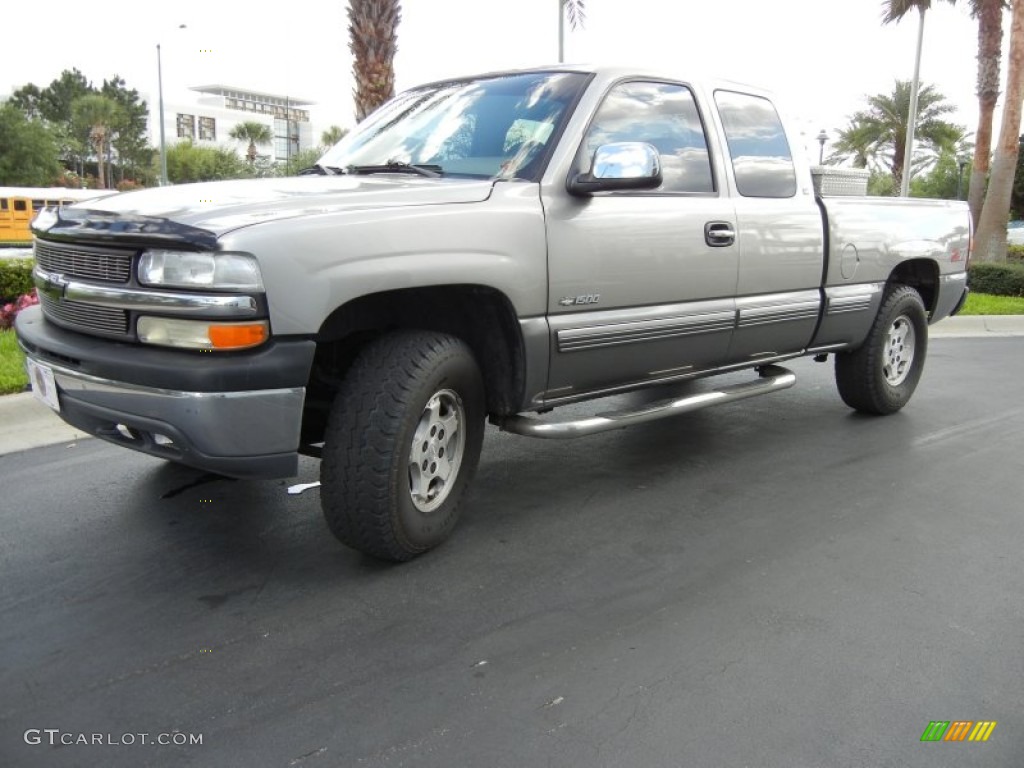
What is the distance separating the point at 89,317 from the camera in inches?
126

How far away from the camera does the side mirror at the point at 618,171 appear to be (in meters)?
3.70

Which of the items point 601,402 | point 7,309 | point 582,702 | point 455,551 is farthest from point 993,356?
point 7,309

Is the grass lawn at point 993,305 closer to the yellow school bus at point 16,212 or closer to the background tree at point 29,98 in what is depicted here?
the yellow school bus at point 16,212

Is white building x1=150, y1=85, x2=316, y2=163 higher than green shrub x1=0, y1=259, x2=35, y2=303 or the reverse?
higher

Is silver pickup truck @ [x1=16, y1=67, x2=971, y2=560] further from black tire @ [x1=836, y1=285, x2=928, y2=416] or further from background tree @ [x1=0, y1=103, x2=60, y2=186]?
background tree @ [x1=0, y1=103, x2=60, y2=186]

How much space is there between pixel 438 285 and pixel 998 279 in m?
14.5

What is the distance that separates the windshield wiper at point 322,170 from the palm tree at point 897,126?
36.0 m

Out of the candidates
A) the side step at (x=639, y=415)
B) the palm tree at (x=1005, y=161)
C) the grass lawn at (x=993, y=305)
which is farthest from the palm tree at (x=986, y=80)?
the side step at (x=639, y=415)

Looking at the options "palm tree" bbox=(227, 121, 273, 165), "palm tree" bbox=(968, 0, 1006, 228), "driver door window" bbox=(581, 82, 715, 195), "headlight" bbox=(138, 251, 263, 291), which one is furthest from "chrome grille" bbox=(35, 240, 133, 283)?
"palm tree" bbox=(227, 121, 273, 165)

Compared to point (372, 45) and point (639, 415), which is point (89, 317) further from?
point (372, 45)

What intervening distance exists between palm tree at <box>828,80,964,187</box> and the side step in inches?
1364

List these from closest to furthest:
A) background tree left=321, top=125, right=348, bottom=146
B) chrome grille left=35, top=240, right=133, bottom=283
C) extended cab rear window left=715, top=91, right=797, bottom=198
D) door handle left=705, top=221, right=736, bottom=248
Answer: chrome grille left=35, top=240, right=133, bottom=283, door handle left=705, top=221, right=736, bottom=248, extended cab rear window left=715, top=91, right=797, bottom=198, background tree left=321, top=125, right=348, bottom=146

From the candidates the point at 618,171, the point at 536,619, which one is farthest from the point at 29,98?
the point at 536,619

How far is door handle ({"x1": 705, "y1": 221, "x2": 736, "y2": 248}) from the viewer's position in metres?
4.39
